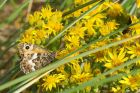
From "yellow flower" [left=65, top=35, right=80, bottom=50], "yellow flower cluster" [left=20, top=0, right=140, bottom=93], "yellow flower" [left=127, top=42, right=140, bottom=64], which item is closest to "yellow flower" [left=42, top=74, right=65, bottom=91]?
"yellow flower cluster" [left=20, top=0, right=140, bottom=93]

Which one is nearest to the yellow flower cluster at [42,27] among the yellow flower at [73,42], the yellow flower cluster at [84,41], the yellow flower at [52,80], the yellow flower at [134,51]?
the yellow flower cluster at [84,41]

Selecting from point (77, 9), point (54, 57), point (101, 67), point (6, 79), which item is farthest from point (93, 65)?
point (6, 79)

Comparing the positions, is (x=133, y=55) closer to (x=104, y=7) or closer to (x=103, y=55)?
(x=103, y=55)

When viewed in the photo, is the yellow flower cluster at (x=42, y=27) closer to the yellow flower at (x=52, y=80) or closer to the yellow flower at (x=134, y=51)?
the yellow flower at (x=52, y=80)

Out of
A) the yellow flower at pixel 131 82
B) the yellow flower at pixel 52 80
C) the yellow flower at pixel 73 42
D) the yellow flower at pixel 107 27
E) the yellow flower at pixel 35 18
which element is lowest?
the yellow flower at pixel 131 82

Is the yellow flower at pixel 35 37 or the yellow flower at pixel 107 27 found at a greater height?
the yellow flower at pixel 35 37

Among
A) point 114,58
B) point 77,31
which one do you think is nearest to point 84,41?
point 77,31

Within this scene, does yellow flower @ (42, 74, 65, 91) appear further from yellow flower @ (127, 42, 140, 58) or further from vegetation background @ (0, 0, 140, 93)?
yellow flower @ (127, 42, 140, 58)

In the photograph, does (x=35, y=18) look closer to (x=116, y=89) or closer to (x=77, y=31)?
(x=77, y=31)

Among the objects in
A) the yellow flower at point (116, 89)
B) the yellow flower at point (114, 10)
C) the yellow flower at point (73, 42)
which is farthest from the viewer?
the yellow flower at point (114, 10)
